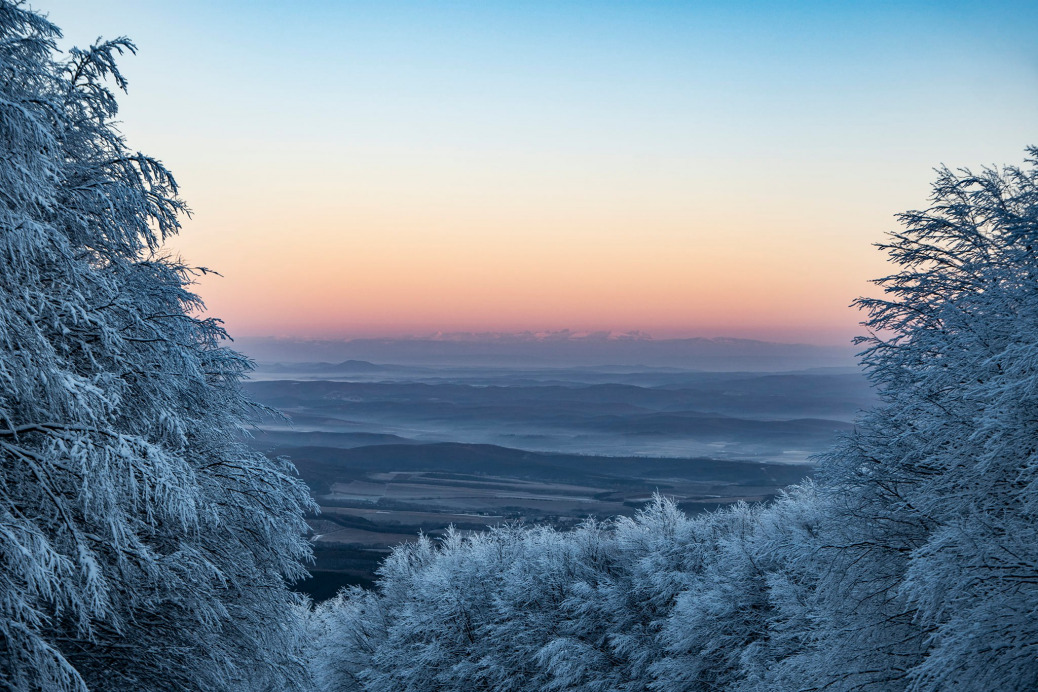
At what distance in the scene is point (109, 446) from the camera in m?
7.61

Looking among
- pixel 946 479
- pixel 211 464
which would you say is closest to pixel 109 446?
pixel 211 464

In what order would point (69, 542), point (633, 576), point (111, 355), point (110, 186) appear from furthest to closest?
point (633, 576)
point (110, 186)
point (111, 355)
point (69, 542)

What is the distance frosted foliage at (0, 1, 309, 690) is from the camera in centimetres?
747

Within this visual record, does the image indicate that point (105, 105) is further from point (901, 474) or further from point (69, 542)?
point (901, 474)

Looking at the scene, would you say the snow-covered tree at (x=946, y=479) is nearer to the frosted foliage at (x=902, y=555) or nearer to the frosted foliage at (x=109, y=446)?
the frosted foliage at (x=902, y=555)

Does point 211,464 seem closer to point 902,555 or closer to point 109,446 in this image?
point 109,446

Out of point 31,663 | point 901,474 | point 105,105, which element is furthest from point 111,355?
point 901,474

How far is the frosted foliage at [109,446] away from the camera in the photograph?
294 inches

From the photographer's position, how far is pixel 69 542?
25.7ft

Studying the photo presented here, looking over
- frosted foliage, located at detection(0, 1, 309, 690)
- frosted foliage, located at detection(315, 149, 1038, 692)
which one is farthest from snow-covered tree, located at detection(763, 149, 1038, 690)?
frosted foliage, located at detection(0, 1, 309, 690)

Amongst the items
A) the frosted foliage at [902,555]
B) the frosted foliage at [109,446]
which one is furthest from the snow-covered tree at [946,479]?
the frosted foliage at [109,446]

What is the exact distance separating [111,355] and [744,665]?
2291 centimetres

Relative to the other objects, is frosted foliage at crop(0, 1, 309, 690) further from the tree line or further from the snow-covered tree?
the snow-covered tree

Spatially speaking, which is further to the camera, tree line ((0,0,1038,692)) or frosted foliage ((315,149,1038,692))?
frosted foliage ((315,149,1038,692))
